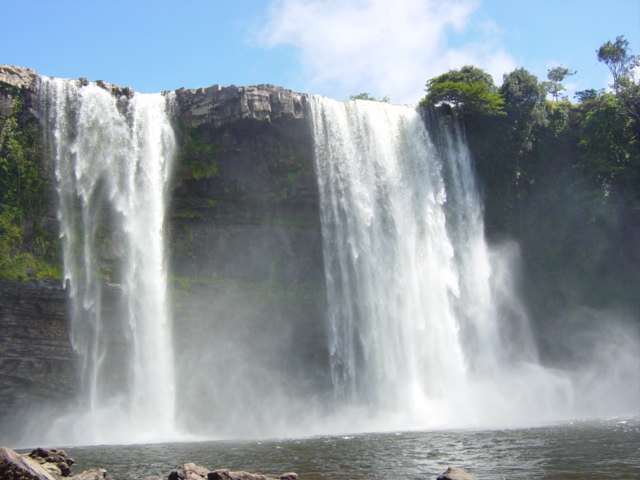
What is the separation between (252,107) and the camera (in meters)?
31.0

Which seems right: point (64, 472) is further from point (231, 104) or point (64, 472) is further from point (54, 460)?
point (231, 104)

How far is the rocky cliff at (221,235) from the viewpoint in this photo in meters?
27.6

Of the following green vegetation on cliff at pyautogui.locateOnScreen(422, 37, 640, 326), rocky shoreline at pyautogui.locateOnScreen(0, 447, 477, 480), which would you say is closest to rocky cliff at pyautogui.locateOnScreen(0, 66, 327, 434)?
green vegetation on cliff at pyautogui.locateOnScreen(422, 37, 640, 326)

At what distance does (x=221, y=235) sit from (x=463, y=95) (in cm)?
1496

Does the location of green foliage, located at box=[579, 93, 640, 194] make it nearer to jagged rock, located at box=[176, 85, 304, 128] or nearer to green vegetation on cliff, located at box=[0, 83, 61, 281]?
jagged rock, located at box=[176, 85, 304, 128]

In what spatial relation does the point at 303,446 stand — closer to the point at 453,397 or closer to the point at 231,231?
the point at 453,397

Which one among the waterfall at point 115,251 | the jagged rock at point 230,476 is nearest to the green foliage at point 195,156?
the waterfall at point 115,251

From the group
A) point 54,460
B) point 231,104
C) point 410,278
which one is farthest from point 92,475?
point 231,104

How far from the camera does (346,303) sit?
3136 cm

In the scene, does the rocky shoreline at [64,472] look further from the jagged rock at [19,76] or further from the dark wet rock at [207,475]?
the jagged rock at [19,76]

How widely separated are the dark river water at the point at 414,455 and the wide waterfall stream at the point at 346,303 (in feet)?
12.6

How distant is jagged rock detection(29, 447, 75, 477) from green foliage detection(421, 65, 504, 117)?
25.8 m

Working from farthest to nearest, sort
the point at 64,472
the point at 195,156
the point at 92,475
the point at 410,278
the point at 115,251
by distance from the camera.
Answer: the point at 410,278 → the point at 195,156 → the point at 115,251 → the point at 64,472 → the point at 92,475

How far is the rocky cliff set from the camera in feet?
90.5
